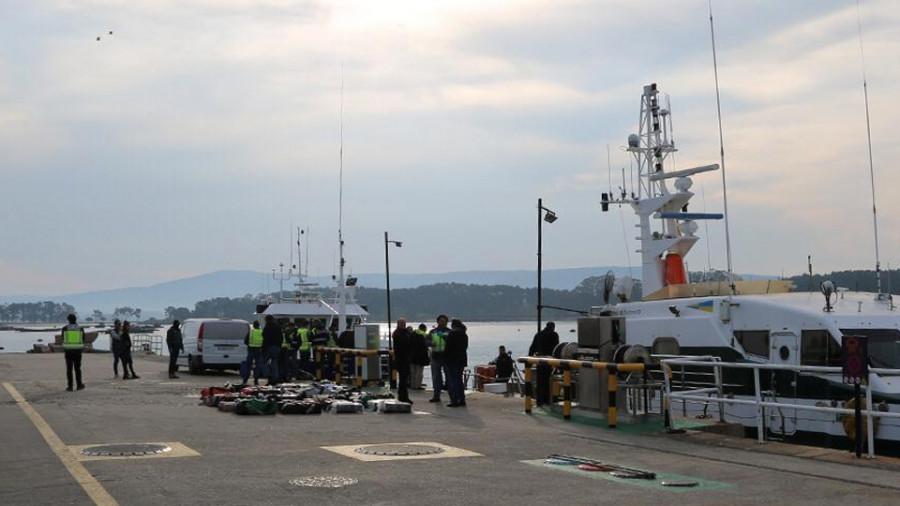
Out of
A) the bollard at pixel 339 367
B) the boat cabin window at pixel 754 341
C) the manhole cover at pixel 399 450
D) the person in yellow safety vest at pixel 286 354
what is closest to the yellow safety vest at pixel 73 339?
the person in yellow safety vest at pixel 286 354

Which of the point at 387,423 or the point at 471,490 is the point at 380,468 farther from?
the point at 387,423

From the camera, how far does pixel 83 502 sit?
28.5 ft

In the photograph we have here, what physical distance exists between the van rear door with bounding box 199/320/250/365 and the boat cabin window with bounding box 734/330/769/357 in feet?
56.2

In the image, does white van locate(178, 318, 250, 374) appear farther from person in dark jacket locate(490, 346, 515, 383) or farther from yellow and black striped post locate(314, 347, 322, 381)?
person in dark jacket locate(490, 346, 515, 383)

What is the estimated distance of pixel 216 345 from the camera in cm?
3200

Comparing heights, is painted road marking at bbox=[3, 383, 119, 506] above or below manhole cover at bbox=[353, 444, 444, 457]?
above

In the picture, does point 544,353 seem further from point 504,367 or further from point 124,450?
point 124,450

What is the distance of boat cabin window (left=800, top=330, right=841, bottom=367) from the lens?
703 inches

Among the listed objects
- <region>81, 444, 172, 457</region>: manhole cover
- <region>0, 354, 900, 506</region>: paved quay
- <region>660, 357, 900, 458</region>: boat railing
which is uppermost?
<region>660, 357, 900, 458</region>: boat railing

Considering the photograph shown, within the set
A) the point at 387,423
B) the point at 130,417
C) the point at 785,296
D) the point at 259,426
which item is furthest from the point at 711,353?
the point at 130,417

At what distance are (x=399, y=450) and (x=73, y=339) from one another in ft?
44.9

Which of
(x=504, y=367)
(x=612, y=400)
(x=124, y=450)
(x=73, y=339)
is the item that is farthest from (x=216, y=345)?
(x=124, y=450)

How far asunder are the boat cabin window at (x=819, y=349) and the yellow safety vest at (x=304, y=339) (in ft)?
49.3

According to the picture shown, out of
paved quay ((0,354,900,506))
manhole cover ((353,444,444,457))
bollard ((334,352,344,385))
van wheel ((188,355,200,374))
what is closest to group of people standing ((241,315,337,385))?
bollard ((334,352,344,385))
